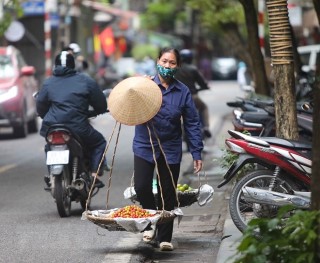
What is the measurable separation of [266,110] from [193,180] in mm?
2394

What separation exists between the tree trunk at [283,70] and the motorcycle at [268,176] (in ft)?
4.38

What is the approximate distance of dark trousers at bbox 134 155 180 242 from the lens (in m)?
9.26

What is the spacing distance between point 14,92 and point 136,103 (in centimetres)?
1379

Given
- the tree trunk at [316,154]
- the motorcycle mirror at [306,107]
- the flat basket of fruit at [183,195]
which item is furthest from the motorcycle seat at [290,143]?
the motorcycle mirror at [306,107]

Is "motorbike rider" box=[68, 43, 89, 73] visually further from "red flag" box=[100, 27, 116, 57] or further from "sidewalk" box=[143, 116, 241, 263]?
"red flag" box=[100, 27, 116, 57]

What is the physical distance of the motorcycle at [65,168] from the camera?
1119 centimetres

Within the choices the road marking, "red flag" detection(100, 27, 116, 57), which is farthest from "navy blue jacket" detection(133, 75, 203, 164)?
"red flag" detection(100, 27, 116, 57)

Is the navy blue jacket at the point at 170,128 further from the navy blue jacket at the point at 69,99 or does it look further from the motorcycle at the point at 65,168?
the navy blue jacket at the point at 69,99

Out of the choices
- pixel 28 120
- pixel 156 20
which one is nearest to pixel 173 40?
pixel 156 20

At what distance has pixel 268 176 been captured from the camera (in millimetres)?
9484

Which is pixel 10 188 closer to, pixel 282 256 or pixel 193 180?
pixel 193 180

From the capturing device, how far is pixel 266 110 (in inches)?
510

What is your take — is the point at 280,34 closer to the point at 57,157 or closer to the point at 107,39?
the point at 57,157

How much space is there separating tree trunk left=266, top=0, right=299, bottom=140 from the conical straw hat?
2350 mm
